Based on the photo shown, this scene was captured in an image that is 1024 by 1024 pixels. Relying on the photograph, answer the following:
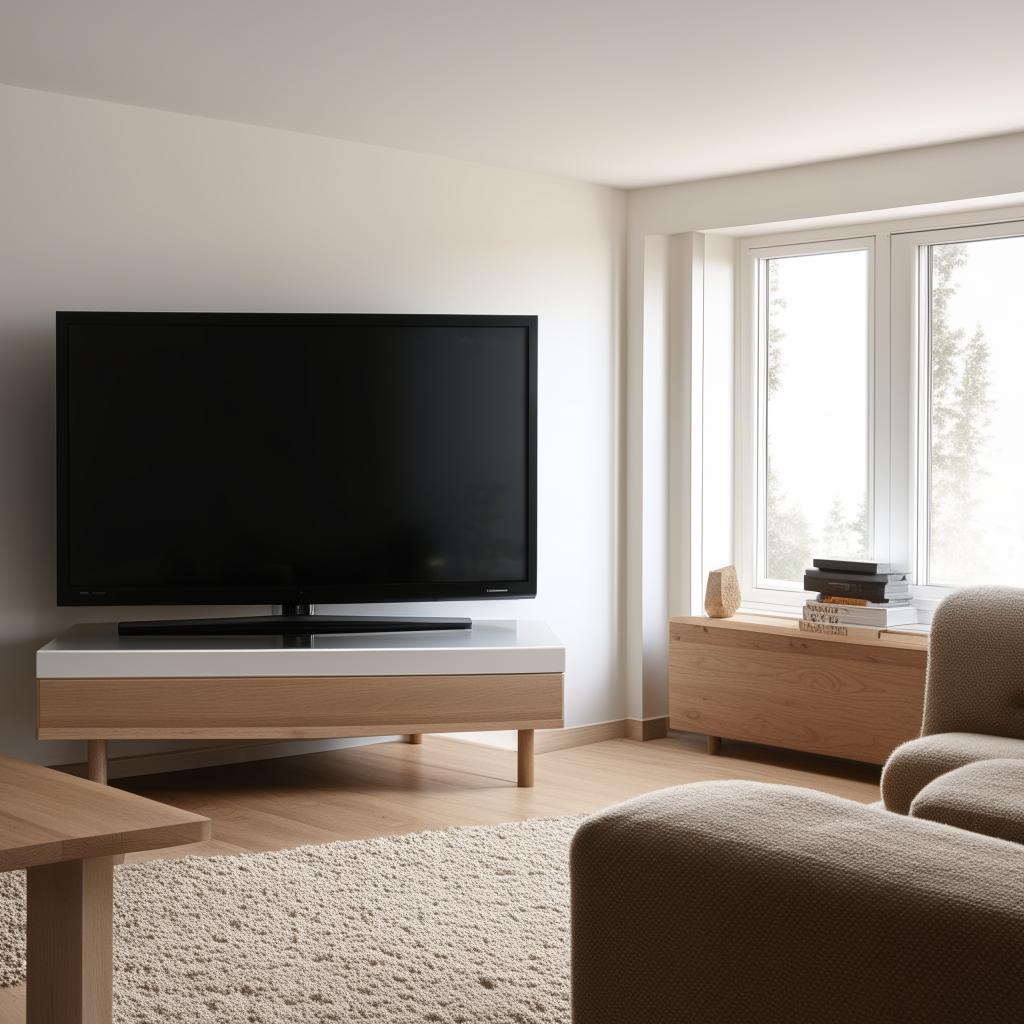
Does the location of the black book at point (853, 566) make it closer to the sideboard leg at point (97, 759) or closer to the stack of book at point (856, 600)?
the stack of book at point (856, 600)

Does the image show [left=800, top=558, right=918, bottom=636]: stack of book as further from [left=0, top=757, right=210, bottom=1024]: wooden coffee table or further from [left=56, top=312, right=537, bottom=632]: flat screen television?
[left=0, top=757, right=210, bottom=1024]: wooden coffee table

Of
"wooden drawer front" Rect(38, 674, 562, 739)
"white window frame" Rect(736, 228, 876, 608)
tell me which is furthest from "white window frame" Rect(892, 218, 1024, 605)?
"wooden drawer front" Rect(38, 674, 562, 739)

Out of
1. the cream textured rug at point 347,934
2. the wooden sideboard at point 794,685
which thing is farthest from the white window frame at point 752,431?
the cream textured rug at point 347,934

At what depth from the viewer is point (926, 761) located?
2.83m

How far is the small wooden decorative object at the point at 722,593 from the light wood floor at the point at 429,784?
56 cm

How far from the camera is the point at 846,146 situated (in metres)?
4.57

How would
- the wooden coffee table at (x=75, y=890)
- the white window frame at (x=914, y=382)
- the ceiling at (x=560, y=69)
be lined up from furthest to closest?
1. the white window frame at (x=914, y=382)
2. the ceiling at (x=560, y=69)
3. the wooden coffee table at (x=75, y=890)

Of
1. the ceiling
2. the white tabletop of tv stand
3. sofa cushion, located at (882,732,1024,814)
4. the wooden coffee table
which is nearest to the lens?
the wooden coffee table

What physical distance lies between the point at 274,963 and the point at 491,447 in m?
2.19

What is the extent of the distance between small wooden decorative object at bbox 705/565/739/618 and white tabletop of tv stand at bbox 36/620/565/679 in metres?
0.98

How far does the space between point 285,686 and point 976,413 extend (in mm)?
2688

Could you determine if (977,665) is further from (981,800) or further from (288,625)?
(288,625)

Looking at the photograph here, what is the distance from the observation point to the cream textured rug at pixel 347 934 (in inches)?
99.4

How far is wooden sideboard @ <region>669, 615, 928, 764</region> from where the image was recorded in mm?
4477
